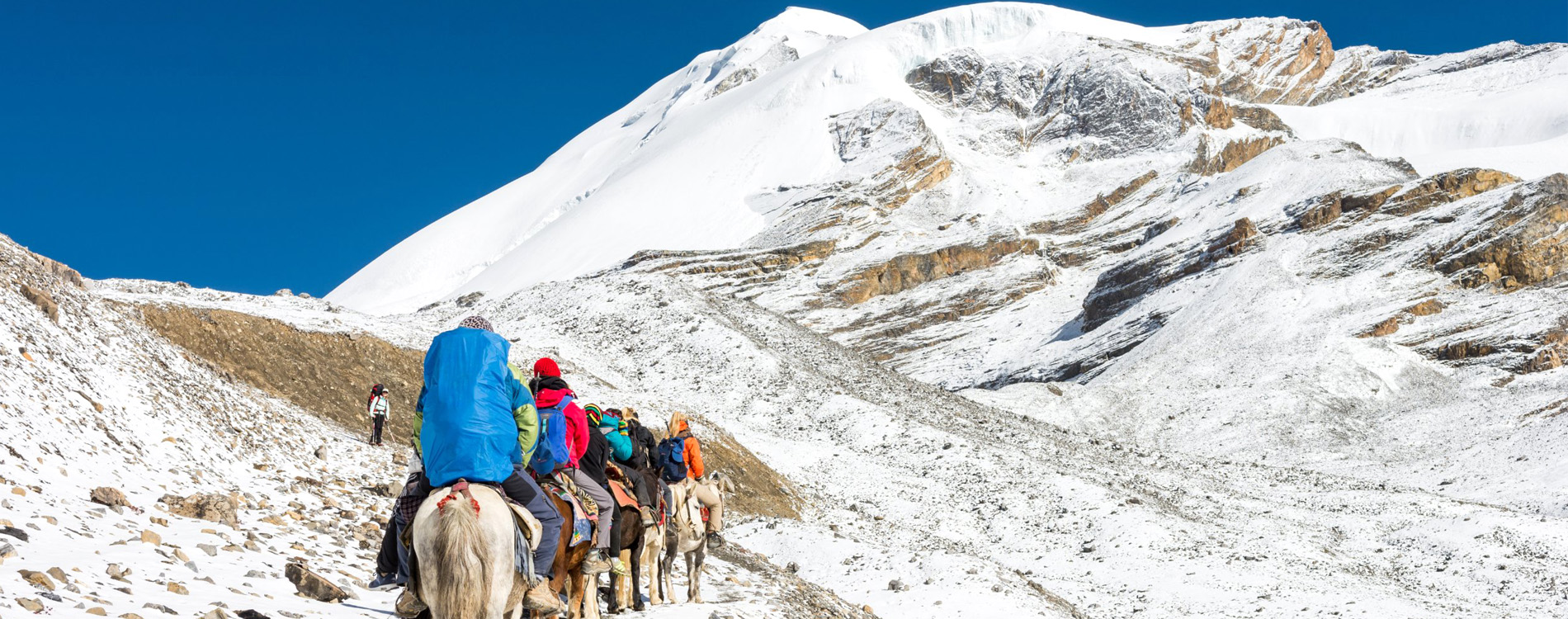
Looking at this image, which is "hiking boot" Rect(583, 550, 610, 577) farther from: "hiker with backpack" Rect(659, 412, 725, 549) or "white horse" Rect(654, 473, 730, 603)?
"white horse" Rect(654, 473, 730, 603)

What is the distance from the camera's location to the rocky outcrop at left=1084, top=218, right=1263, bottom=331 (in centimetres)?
9088

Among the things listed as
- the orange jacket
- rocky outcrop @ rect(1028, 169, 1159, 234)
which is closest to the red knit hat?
the orange jacket

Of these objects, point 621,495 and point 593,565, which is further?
point 621,495

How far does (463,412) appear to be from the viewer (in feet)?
22.4

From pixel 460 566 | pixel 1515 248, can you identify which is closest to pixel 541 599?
pixel 460 566

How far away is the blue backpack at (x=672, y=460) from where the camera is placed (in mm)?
13555

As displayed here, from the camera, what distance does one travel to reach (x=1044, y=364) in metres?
89.1

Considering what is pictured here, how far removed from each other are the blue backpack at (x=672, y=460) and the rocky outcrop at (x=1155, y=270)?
85029 mm

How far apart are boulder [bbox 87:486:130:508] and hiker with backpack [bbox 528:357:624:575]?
506cm

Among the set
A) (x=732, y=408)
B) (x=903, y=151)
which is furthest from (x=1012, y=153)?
(x=732, y=408)

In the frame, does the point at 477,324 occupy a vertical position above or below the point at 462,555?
above

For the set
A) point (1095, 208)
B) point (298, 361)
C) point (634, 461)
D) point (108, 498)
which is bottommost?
point (634, 461)

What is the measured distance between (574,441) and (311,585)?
10.1ft

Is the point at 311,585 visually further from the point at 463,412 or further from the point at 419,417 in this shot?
the point at 463,412
